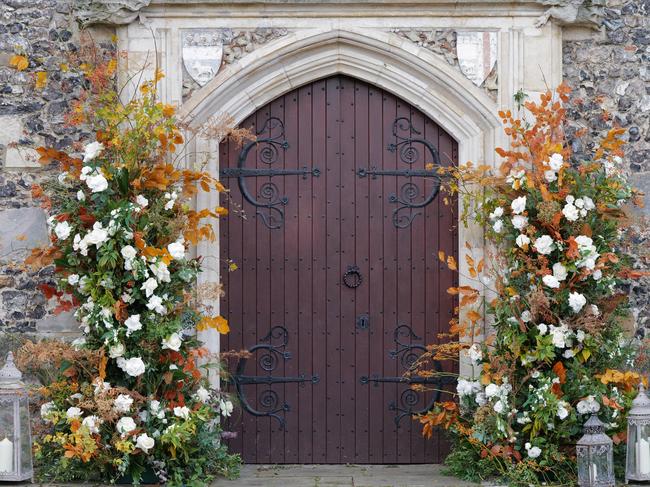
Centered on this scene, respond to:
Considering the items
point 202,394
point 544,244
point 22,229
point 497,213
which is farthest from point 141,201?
point 544,244

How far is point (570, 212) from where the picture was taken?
543 cm

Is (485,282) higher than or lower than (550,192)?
lower

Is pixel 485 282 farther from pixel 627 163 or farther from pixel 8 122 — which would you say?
pixel 8 122

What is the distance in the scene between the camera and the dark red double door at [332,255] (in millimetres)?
6066

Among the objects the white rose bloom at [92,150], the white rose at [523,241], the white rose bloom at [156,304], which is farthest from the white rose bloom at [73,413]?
the white rose at [523,241]

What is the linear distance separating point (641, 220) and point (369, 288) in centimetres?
154

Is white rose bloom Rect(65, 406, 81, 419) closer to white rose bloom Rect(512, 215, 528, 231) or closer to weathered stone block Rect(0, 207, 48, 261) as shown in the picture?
weathered stone block Rect(0, 207, 48, 261)

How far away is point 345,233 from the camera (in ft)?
19.9

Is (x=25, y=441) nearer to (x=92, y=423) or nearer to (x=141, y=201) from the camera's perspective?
(x=92, y=423)

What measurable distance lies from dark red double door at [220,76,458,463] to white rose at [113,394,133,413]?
925mm

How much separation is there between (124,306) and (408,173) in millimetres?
1794

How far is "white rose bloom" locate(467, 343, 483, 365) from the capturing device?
5641mm

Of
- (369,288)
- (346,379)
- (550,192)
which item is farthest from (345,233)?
(550,192)

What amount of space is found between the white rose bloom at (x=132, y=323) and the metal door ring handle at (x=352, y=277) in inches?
51.3
